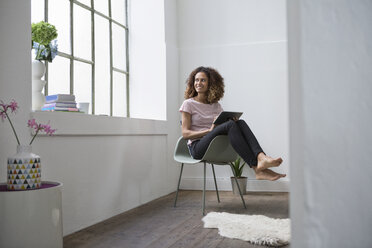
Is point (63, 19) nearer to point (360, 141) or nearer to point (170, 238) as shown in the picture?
point (170, 238)

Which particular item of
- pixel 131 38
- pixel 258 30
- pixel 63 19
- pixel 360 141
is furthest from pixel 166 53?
pixel 360 141

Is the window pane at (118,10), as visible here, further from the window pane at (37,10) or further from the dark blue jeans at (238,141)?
the dark blue jeans at (238,141)

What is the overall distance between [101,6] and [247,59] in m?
1.78

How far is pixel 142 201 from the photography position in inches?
138

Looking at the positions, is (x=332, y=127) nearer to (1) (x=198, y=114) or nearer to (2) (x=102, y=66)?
(1) (x=198, y=114)

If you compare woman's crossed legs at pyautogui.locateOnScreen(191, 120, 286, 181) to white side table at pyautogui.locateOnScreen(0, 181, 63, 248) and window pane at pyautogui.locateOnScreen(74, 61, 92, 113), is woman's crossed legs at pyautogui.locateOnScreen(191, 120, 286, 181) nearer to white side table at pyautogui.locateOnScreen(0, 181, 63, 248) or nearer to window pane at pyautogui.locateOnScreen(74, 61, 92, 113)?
window pane at pyautogui.locateOnScreen(74, 61, 92, 113)

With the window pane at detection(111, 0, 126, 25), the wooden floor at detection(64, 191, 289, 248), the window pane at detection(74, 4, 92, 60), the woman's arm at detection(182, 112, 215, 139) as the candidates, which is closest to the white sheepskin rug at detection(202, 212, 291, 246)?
the wooden floor at detection(64, 191, 289, 248)

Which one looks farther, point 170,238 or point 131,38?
point 131,38

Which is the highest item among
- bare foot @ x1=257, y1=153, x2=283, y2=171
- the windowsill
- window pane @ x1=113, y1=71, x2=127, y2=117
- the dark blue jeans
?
window pane @ x1=113, y1=71, x2=127, y2=117

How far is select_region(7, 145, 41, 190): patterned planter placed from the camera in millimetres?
1689

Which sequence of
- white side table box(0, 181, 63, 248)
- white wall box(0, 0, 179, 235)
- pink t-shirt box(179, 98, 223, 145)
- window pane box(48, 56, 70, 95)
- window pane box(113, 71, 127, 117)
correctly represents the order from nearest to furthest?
white side table box(0, 181, 63, 248), white wall box(0, 0, 179, 235), window pane box(48, 56, 70, 95), pink t-shirt box(179, 98, 223, 145), window pane box(113, 71, 127, 117)

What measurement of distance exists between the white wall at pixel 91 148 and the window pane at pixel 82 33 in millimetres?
764

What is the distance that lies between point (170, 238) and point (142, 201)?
129cm

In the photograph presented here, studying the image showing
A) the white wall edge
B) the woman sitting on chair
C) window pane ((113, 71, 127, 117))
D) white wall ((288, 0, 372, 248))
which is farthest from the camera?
the white wall edge
